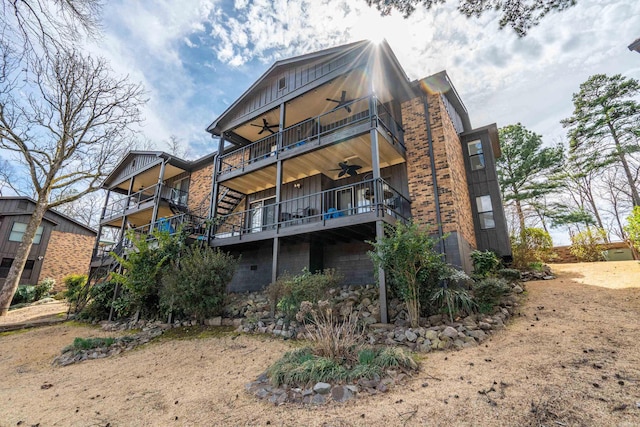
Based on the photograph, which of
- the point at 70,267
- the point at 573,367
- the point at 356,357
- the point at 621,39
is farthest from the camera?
the point at 70,267

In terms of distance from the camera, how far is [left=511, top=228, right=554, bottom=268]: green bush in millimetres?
11160

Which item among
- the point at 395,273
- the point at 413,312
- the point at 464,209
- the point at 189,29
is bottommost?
the point at 413,312

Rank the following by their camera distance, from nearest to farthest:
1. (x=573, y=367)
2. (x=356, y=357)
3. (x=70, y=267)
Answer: (x=573, y=367) < (x=356, y=357) < (x=70, y=267)

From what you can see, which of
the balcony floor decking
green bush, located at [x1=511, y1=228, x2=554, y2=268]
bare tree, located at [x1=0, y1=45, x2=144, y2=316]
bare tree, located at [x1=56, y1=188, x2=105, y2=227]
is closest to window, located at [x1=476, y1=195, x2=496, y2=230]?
green bush, located at [x1=511, y1=228, x2=554, y2=268]

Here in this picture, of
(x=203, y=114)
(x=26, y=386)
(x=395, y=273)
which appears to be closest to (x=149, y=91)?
(x=203, y=114)

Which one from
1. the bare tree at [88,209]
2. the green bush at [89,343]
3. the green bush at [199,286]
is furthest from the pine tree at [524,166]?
the bare tree at [88,209]

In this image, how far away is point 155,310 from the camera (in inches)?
392

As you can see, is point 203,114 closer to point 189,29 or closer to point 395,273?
point 189,29

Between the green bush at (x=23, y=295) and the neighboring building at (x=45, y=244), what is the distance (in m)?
1.92

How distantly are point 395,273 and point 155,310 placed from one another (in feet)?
28.2

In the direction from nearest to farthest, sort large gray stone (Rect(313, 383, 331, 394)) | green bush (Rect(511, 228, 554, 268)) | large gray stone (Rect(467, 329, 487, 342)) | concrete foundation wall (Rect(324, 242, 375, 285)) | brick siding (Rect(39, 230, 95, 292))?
large gray stone (Rect(313, 383, 331, 394)) → large gray stone (Rect(467, 329, 487, 342)) → concrete foundation wall (Rect(324, 242, 375, 285)) → green bush (Rect(511, 228, 554, 268)) → brick siding (Rect(39, 230, 95, 292))

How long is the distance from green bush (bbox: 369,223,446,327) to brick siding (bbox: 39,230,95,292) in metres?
25.4

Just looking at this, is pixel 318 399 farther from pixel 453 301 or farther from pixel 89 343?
pixel 89 343

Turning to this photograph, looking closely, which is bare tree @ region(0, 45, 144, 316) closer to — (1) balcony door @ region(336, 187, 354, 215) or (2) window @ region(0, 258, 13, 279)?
(2) window @ region(0, 258, 13, 279)
